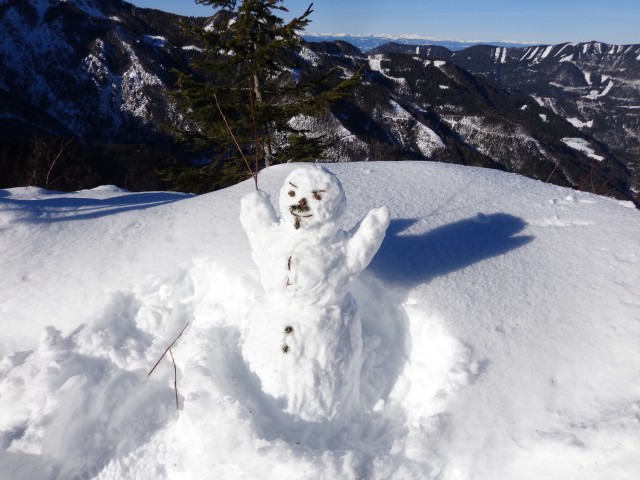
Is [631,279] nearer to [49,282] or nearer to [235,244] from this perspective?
[235,244]

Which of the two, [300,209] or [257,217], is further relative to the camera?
[257,217]

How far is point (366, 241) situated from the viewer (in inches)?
117

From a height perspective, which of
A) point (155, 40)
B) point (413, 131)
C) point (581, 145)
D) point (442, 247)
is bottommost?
point (581, 145)

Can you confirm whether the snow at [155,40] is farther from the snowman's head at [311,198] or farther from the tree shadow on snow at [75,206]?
the snowman's head at [311,198]

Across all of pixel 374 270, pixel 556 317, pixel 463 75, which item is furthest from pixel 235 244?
pixel 463 75

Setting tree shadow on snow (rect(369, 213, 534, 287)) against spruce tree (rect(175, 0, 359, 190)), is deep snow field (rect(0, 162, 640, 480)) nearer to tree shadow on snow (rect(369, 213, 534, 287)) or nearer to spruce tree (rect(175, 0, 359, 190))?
tree shadow on snow (rect(369, 213, 534, 287))

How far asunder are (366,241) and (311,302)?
0.67 m

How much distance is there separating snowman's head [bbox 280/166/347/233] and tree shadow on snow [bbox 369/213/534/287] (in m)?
1.32

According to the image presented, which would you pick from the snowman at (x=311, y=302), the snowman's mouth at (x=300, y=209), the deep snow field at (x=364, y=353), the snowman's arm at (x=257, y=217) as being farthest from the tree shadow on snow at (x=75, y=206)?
the snowman's mouth at (x=300, y=209)

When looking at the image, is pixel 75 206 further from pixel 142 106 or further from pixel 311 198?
pixel 142 106

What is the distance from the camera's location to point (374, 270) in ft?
13.0

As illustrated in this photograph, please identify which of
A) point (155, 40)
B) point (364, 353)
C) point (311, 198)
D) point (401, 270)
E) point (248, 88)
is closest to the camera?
point (311, 198)

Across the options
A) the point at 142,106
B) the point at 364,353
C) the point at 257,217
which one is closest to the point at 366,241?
the point at 257,217

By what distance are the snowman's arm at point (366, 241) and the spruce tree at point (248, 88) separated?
6.89 metres
